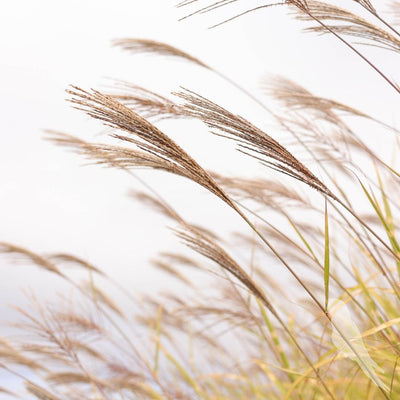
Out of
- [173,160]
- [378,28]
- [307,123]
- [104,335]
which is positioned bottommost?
[104,335]

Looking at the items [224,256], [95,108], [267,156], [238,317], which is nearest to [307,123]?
[238,317]

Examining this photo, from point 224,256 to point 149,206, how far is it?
1.53 meters

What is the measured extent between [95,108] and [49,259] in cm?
196

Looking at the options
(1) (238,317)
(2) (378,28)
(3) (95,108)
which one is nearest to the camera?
(3) (95,108)

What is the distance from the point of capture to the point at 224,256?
1208mm

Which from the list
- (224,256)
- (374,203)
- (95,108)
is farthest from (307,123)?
(95,108)

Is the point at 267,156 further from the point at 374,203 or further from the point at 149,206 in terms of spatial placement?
the point at 149,206

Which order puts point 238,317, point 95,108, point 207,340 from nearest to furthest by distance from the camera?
point 95,108
point 238,317
point 207,340

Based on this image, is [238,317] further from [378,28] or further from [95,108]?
[95,108]

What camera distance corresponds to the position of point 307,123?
7.57 ft

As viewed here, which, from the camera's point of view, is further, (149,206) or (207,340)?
(207,340)

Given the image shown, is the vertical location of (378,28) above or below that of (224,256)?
above

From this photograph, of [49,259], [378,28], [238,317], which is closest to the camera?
[378,28]

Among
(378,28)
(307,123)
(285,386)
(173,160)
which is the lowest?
(285,386)
